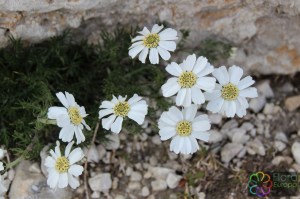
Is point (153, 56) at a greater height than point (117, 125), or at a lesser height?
greater

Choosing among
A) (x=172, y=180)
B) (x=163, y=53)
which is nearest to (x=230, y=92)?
(x=163, y=53)

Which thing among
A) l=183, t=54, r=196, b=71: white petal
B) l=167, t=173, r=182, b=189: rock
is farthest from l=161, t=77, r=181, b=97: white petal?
l=167, t=173, r=182, b=189: rock

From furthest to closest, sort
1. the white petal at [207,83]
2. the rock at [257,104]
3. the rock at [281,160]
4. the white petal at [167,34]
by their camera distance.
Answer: the rock at [257,104], the rock at [281,160], the white petal at [167,34], the white petal at [207,83]

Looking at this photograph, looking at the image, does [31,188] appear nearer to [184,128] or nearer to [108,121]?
[108,121]

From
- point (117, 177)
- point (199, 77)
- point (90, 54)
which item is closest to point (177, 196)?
point (117, 177)

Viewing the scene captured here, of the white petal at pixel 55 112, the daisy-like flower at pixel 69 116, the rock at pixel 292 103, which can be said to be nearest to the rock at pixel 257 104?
the rock at pixel 292 103

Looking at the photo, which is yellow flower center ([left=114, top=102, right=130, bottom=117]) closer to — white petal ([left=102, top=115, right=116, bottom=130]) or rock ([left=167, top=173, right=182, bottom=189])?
white petal ([left=102, top=115, right=116, bottom=130])

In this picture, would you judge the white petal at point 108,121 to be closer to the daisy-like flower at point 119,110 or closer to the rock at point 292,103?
the daisy-like flower at point 119,110
